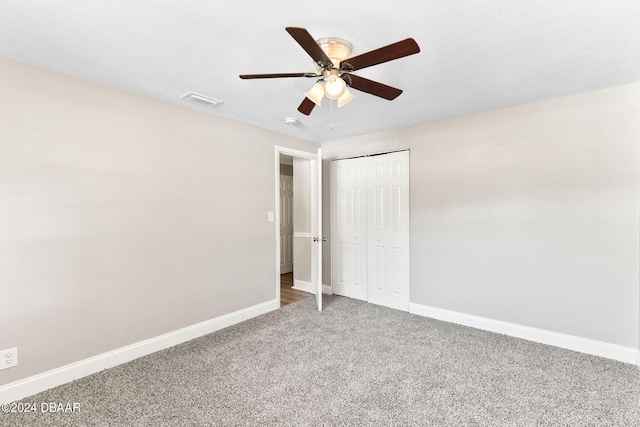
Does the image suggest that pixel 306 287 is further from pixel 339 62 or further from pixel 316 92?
pixel 339 62

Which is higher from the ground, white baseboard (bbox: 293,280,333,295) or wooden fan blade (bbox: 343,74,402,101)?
wooden fan blade (bbox: 343,74,402,101)

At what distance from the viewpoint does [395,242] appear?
12.7ft

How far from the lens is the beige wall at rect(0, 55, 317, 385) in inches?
80.3

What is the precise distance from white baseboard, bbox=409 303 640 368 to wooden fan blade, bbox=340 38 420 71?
9.47ft

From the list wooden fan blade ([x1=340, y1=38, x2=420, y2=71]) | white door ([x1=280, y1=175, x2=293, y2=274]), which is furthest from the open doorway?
wooden fan blade ([x1=340, y1=38, x2=420, y2=71])

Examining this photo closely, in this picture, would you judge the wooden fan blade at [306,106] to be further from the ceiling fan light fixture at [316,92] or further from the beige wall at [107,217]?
the beige wall at [107,217]

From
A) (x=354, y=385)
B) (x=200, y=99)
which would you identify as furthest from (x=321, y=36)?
(x=354, y=385)

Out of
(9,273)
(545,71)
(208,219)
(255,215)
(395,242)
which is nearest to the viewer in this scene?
(9,273)

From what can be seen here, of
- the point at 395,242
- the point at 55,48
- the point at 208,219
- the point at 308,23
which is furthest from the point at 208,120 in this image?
the point at 395,242

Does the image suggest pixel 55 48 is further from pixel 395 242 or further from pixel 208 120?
pixel 395 242

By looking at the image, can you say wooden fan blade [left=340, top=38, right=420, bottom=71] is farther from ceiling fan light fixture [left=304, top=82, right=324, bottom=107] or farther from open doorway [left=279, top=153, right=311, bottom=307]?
open doorway [left=279, top=153, right=311, bottom=307]

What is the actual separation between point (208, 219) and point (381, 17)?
2435mm

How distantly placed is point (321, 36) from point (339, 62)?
0.21m

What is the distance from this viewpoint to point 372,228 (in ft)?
13.3
